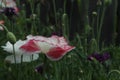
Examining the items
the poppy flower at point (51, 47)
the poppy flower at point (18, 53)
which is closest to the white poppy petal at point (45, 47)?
the poppy flower at point (51, 47)

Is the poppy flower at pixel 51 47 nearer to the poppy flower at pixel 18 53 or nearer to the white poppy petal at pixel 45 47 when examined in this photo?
the white poppy petal at pixel 45 47

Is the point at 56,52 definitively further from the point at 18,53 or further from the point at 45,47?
the point at 18,53

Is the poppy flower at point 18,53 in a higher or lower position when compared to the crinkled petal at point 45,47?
lower

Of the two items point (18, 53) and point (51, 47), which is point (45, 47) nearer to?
point (51, 47)

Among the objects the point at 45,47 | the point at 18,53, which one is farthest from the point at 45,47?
the point at 18,53

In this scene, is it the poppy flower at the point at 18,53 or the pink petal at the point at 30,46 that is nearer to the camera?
the pink petal at the point at 30,46

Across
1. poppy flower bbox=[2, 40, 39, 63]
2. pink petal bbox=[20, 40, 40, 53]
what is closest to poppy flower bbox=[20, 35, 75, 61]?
pink petal bbox=[20, 40, 40, 53]

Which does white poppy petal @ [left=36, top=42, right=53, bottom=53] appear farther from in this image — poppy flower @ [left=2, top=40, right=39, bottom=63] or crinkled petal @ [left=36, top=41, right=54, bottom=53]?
poppy flower @ [left=2, top=40, right=39, bottom=63]

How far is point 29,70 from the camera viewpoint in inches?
81.0

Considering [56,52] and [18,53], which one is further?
[18,53]

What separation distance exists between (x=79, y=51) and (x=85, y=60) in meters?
0.10

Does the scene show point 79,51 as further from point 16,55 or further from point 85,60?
point 16,55

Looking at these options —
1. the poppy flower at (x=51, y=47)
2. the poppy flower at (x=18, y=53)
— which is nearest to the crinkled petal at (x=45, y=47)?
the poppy flower at (x=51, y=47)

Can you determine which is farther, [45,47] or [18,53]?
[18,53]
